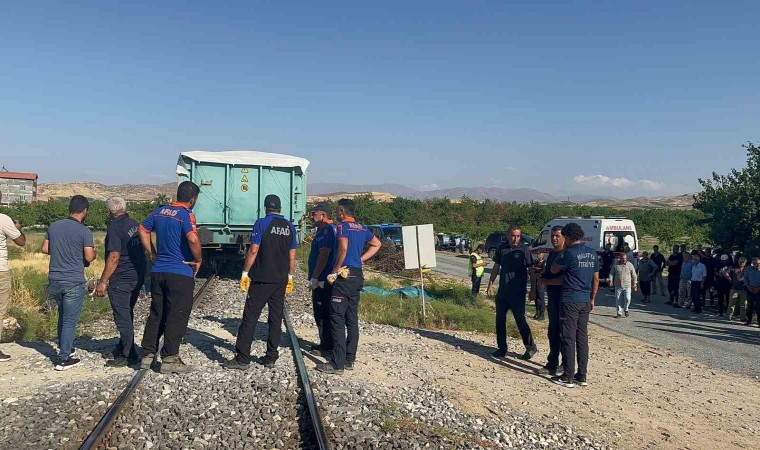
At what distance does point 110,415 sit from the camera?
186 inches

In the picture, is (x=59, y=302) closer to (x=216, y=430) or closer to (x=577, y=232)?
(x=216, y=430)

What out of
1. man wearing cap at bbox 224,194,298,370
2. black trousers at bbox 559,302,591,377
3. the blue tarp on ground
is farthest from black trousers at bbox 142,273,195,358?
the blue tarp on ground

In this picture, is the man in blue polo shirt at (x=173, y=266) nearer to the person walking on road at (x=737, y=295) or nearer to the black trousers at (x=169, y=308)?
the black trousers at (x=169, y=308)

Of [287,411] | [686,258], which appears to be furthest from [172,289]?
[686,258]

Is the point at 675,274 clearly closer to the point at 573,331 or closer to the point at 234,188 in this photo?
the point at 573,331

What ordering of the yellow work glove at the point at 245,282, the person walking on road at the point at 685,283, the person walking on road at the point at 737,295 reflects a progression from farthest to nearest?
the person walking on road at the point at 685,283, the person walking on road at the point at 737,295, the yellow work glove at the point at 245,282

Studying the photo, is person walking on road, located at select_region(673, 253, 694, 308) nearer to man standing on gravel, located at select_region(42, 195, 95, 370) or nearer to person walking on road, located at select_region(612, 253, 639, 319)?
person walking on road, located at select_region(612, 253, 639, 319)

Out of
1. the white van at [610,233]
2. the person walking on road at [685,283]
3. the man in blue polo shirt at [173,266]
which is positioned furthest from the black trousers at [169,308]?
the white van at [610,233]

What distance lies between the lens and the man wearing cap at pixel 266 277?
631cm

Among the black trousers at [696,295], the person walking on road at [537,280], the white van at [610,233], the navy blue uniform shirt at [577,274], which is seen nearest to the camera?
the navy blue uniform shirt at [577,274]

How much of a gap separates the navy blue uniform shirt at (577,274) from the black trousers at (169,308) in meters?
4.23

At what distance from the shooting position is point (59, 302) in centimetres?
644

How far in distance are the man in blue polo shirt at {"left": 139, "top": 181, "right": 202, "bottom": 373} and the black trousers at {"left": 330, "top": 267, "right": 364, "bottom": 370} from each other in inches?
60.6

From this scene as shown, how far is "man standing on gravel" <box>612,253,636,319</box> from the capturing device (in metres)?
13.3
